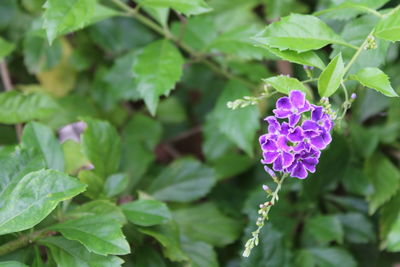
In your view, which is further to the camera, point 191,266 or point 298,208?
point 298,208

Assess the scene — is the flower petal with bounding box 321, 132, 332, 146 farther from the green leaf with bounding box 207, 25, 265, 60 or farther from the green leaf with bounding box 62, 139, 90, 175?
the green leaf with bounding box 62, 139, 90, 175

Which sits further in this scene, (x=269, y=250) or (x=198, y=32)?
(x=198, y=32)

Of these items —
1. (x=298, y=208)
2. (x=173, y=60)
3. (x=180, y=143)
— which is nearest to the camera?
(x=173, y=60)

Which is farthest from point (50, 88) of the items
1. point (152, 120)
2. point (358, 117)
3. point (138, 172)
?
point (358, 117)

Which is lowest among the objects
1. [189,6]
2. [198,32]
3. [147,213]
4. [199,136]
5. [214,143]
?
[199,136]

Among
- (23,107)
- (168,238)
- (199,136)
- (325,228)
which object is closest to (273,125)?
(168,238)

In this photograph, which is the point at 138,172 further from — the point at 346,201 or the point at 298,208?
the point at 346,201

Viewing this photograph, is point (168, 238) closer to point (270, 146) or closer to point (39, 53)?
point (270, 146)

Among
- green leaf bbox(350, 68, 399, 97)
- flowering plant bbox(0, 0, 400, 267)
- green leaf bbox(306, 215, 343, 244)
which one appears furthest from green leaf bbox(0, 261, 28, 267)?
green leaf bbox(306, 215, 343, 244)
